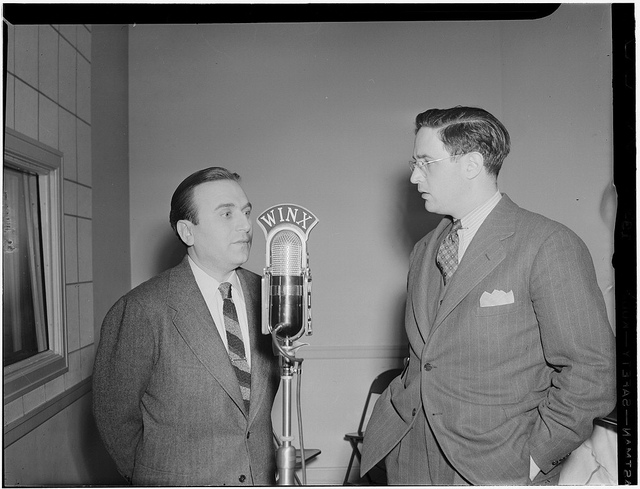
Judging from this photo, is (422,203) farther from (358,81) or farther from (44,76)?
(44,76)

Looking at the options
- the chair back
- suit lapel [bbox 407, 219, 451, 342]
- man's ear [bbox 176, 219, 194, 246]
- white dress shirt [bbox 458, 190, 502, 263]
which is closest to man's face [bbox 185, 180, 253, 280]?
man's ear [bbox 176, 219, 194, 246]

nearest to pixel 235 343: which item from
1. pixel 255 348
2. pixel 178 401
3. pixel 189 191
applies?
pixel 255 348

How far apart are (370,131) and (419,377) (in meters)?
0.85

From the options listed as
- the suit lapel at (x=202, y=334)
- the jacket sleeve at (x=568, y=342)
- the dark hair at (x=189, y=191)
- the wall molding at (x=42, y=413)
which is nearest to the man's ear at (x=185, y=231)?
the dark hair at (x=189, y=191)

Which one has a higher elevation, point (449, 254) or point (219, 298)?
point (449, 254)

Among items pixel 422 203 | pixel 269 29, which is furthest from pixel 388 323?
pixel 269 29

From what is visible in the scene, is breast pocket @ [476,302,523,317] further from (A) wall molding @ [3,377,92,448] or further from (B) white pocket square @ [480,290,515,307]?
(A) wall molding @ [3,377,92,448]

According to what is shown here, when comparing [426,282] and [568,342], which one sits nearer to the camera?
[568,342]

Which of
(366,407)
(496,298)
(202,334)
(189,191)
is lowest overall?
(366,407)

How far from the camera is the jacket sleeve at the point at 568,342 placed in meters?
1.29

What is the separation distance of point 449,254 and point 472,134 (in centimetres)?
32

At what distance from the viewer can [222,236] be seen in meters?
1.62

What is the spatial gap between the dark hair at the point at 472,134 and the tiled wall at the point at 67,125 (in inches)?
41.0

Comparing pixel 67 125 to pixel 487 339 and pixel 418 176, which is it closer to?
pixel 418 176
